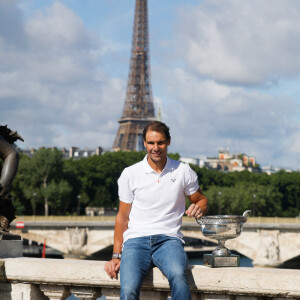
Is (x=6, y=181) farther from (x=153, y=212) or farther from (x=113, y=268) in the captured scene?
(x=153, y=212)

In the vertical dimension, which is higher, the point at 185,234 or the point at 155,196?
the point at 155,196

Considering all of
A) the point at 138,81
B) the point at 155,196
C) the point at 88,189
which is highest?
the point at 138,81

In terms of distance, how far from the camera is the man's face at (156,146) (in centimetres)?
647

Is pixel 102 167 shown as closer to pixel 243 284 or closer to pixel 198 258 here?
pixel 198 258

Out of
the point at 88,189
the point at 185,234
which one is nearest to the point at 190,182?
the point at 185,234

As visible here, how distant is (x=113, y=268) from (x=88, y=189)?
70.0 m

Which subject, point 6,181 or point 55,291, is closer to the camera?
point 55,291

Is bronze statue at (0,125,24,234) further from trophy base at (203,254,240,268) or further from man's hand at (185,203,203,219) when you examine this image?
trophy base at (203,254,240,268)

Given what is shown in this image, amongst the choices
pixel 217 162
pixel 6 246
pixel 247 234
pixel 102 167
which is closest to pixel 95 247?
pixel 247 234

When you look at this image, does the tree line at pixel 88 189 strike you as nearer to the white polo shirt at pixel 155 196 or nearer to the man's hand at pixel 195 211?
the white polo shirt at pixel 155 196

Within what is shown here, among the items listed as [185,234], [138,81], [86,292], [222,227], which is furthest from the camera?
[138,81]

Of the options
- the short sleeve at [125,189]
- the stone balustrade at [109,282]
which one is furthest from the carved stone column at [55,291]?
the short sleeve at [125,189]

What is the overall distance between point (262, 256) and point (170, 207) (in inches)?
1501

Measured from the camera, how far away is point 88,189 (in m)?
75.9
